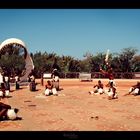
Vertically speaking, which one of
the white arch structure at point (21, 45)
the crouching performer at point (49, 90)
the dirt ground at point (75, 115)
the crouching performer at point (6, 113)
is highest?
the white arch structure at point (21, 45)

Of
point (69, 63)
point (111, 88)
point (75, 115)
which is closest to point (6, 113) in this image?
point (75, 115)

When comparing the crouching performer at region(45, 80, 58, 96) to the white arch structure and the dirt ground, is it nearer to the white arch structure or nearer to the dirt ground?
the dirt ground

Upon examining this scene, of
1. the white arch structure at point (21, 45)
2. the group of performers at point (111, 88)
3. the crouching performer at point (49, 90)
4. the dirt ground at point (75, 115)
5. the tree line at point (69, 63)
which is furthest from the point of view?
the tree line at point (69, 63)

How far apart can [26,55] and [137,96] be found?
1367 centimetres

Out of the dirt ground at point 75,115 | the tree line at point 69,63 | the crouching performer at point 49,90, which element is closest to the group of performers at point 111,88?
the dirt ground at point 75,115

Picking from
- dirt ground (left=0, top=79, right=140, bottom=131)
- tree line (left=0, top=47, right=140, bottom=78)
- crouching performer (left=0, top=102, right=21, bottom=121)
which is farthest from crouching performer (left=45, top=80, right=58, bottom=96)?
tree line (left=0, top=47, right=140, bottom=78)

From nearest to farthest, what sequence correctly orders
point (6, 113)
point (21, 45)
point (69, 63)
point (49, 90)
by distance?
point (6, 113), point (49, 90), point (21, 45), point (69, 63)

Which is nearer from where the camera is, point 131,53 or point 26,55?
point 26,55

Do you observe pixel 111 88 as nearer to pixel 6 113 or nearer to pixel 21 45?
pixel 6 113

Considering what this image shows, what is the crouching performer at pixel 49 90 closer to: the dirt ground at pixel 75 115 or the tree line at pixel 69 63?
the dirt ground at pixel 75 115

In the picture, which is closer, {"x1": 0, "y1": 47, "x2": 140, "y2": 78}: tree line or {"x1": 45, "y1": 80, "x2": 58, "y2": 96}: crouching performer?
{"x1": 45, "y1": 80, "x2": 58, "y2": 96}: crouching performer
